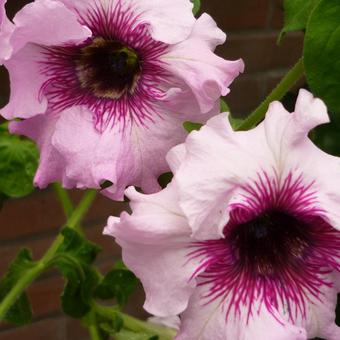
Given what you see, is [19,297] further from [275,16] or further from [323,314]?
[275,16]

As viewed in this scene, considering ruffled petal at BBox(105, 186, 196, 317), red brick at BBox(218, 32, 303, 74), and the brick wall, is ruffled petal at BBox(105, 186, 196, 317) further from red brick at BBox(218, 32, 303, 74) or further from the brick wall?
red brick at BBox(218, 32, 303, 74)

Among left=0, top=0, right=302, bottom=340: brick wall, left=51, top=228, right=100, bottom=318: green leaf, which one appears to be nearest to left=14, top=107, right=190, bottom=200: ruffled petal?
left=51, top=228, right=100, bottom=318: green leaf

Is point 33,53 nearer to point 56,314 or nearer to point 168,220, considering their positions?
point 168,220

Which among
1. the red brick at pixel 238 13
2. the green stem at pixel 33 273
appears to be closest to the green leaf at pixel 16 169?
the green stem at pixel 33 273

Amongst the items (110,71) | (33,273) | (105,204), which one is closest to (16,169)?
(33,273)

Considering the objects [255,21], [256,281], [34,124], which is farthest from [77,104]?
[255,21]

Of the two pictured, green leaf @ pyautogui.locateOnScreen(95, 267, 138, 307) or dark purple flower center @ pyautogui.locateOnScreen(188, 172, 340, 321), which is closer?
dark purple flower center @ pyautogui.locateOnScreen(188, 172, 340, 321)
